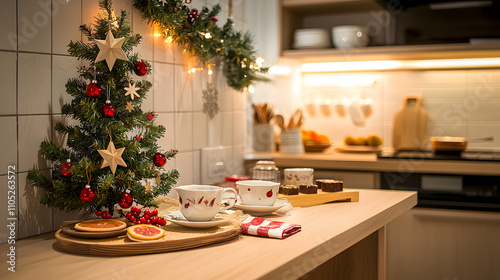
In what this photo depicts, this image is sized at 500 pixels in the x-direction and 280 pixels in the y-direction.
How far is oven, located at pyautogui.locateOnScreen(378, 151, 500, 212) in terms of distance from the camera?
2406 mm

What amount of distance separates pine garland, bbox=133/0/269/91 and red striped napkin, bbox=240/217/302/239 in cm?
70

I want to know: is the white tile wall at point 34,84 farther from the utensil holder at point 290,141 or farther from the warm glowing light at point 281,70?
the warm glowing light at point 281,70

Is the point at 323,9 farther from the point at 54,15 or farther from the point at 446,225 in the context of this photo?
the point at 54,15

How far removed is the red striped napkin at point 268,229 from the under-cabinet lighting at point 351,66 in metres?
2.14

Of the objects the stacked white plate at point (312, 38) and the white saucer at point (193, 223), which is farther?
the stacked white plate at point (312, 38)

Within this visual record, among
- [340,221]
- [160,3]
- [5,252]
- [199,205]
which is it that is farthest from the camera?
→ [160,3]

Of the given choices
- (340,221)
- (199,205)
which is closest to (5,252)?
(199,205)

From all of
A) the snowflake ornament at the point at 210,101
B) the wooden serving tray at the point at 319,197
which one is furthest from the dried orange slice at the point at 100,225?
the snowflake ornament at the point at 210,101

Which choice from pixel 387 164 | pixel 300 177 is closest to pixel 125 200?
pixel 300 177

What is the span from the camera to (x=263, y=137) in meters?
2.86

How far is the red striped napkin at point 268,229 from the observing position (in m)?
1.12

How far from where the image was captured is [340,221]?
1298 mm

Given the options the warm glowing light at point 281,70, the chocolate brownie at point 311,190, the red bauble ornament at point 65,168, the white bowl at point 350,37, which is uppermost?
the white bowl at point 350,37

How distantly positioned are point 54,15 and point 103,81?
0.63ft
